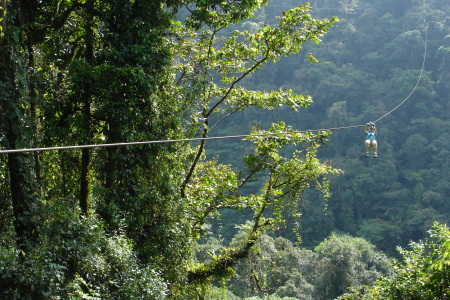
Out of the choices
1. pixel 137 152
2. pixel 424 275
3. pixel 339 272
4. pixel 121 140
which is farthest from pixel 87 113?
pixel 339 272

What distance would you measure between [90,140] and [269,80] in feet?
116

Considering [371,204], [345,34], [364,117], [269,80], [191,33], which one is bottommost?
[191,33]

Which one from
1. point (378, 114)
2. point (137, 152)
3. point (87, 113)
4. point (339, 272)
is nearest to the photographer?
point (87, 113)

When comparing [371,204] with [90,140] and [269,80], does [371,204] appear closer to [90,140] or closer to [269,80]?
[269,80]

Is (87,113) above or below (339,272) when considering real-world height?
below

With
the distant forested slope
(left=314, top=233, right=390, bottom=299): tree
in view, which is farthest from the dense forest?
the distant forested slope

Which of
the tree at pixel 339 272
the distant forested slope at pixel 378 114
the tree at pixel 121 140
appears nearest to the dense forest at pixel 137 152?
the tree at pixel 121 140

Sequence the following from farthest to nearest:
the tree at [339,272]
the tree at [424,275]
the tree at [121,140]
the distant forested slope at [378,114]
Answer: the distant forested slope at [378,114] → the tree at [339,272] → the tree at [424,275] → the tree at [121,140]

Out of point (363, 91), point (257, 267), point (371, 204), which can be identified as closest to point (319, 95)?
point (363, 91)

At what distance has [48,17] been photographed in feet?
19.6

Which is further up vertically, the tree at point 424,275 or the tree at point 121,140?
the tree at point 121,140

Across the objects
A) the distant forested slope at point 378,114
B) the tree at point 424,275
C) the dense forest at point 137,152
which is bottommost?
the tree at point 424,275

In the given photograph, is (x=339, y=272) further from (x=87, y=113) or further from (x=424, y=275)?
(x=87, y=113)

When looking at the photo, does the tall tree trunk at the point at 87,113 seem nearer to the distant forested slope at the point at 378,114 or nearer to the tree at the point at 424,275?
the tree at the point at 424,275
